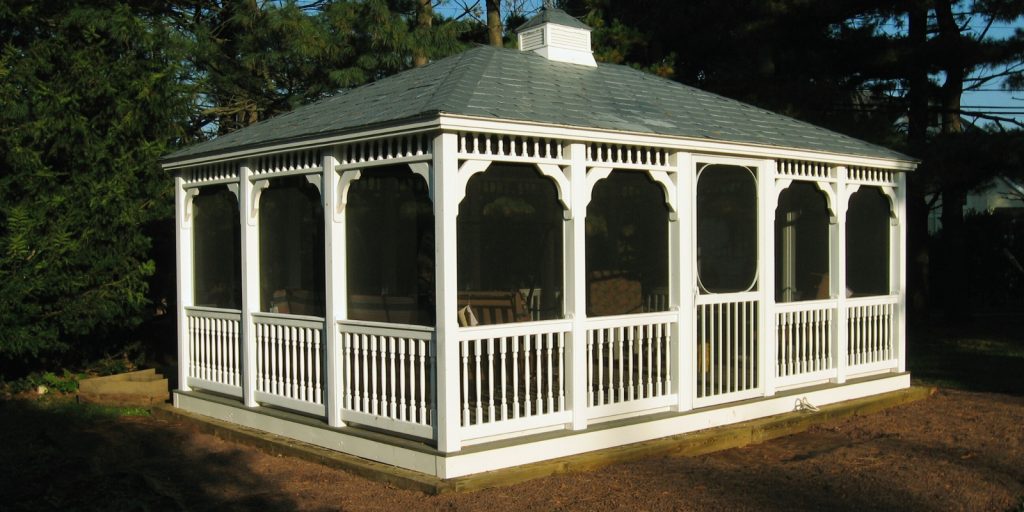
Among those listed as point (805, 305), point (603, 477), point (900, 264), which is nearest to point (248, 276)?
point (603, 477)

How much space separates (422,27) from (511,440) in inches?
472

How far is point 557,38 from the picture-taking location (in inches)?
430

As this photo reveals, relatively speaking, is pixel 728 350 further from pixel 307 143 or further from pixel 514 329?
pixel 307 143

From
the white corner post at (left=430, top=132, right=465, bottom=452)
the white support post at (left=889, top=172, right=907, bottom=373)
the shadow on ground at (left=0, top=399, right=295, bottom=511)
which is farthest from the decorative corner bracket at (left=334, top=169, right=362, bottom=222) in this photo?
the white support post at (left=889, top=172, right=907, bottom=373)

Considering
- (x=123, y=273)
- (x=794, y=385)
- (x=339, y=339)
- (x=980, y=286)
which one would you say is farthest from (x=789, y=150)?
(x=980, y=286)

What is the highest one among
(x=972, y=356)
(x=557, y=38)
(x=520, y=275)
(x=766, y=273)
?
(x=557, y=38)

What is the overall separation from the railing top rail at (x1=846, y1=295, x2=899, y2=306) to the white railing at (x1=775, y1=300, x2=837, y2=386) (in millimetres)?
347

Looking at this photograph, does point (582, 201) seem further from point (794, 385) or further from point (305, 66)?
point (305, 66)

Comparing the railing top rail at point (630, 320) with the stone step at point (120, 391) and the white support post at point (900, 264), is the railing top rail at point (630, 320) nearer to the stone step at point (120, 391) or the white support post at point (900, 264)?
the white support post at point (900, 264)

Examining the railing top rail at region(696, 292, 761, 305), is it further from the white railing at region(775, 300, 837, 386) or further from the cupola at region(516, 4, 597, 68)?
the cupola at region(516, 4, 597, 68)

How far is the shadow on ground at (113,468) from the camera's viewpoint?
7.17 metres

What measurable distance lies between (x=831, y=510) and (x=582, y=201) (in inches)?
118

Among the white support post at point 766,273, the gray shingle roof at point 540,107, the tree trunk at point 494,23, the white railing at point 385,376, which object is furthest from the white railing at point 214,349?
the tree trunk at point 494,23

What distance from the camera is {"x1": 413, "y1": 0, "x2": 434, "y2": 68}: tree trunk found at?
57.8ft
